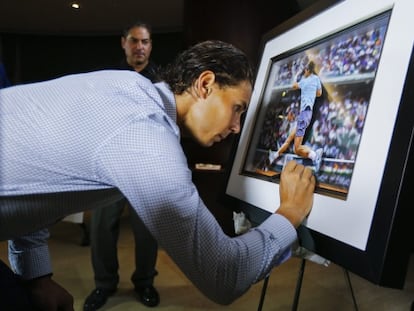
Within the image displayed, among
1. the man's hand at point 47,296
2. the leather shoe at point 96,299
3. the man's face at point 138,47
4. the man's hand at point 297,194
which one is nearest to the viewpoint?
the man's hand at point 297,194

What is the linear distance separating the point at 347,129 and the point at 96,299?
1.56m

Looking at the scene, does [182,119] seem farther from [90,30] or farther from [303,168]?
[90,30]

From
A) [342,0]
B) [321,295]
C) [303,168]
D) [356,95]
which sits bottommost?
[321,295]

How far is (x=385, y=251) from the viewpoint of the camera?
531 mm

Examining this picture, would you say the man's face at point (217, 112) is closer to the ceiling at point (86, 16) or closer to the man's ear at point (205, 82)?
the man's ear at point (205, 82)

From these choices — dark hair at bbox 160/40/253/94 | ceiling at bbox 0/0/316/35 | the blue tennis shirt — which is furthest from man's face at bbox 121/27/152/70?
ceiling at bbox 0/0/316/35

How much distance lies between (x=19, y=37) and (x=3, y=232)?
6515mm

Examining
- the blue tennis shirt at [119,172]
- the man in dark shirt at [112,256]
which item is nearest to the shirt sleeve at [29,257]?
the blue tennis shirt at [119,172]

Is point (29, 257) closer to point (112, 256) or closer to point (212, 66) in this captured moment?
point (212, 66)

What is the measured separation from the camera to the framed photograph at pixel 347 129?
0.55 meters

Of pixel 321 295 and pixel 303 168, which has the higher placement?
pixel 303 168

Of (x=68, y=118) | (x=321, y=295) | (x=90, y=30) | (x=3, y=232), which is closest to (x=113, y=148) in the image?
(x=68, y=118)

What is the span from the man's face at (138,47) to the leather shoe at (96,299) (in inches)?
47.5

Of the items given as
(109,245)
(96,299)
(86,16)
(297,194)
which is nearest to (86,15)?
(86,16)
